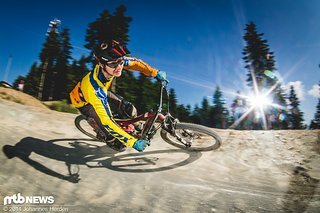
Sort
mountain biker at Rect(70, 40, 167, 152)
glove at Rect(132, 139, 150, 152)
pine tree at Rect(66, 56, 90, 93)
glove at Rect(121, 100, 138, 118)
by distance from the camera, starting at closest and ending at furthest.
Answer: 1. glove at Rect(132, 139, 150, 152)
2. mountain biker at Rect(70, 40, 167, 152)
3. glove at Rect(121, 100, 138, 118)
4. pine tree at Rect(66, 56, 90, 93)

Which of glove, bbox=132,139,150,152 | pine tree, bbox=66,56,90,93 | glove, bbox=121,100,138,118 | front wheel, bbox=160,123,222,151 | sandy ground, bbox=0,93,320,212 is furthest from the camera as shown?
pine tree, bbox=66,56,90,93

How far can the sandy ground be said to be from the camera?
146 inches

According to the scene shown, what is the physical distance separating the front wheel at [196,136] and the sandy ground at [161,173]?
265 mm

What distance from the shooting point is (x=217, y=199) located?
12.6 feet

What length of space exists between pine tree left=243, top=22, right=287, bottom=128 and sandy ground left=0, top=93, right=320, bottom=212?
29216 millimetres

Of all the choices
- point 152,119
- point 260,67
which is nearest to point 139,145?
point 152,119

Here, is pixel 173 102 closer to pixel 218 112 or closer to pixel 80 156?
pixel 218 112

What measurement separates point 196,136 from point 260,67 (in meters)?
33.1

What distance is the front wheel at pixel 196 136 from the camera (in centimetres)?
537

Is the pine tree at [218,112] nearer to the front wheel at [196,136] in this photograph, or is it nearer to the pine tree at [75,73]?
the pine tree at [75,73]

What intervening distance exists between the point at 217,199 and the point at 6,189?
3897 mm

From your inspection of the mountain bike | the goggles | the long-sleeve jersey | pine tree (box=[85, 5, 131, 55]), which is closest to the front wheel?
the mountain bike

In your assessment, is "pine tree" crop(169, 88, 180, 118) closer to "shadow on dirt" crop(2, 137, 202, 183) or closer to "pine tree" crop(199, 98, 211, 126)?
"pine tree" crop(199, 98, 211, 126)

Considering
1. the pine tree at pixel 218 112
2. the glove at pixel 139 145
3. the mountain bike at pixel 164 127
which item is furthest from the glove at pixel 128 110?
the pine tree at pixel 218 112
